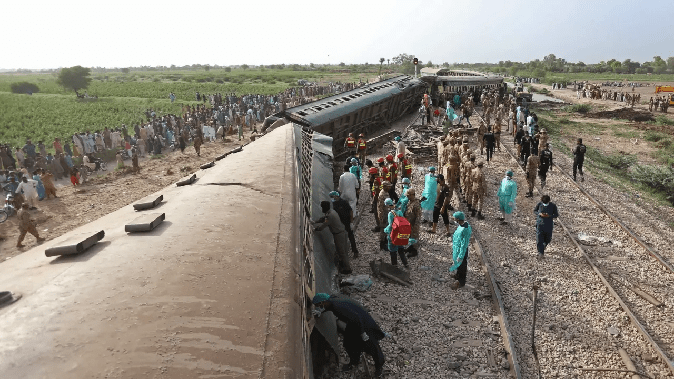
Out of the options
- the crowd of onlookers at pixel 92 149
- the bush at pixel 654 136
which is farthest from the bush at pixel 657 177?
the crowd of onlookers at pixel 92 149

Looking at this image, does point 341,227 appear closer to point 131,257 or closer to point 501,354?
point 501,354

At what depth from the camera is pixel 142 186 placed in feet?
55.1

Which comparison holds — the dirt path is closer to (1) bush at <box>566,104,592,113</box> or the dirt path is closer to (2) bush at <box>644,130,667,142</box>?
(2) bush at <box>644,130,667,142</box>

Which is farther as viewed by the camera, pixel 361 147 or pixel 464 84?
pixel 464 84

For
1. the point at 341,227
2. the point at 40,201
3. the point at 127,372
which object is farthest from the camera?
the point at 40,201

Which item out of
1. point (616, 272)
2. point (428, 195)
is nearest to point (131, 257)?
point (428, 195)

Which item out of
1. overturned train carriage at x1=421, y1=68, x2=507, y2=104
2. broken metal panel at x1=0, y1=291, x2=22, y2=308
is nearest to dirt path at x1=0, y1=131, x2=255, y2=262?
broken metal panel at x1=0, y1=291, x2=22, y2=308

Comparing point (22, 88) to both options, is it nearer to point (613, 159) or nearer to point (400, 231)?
point (400, 231)

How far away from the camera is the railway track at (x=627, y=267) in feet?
21.6

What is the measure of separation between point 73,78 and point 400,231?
261 feet

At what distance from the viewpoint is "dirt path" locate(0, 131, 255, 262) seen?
1256cm

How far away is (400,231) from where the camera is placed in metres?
8.03

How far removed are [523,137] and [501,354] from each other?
1155 cm

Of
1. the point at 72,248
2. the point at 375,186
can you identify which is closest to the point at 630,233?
the point at 375,186
